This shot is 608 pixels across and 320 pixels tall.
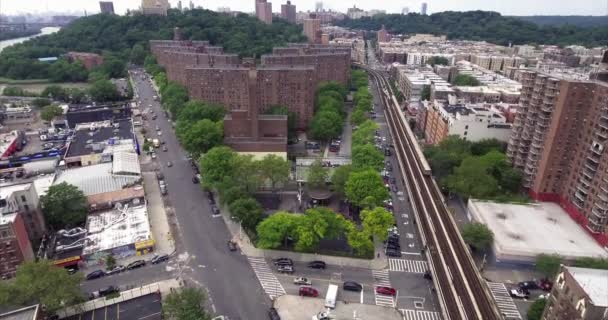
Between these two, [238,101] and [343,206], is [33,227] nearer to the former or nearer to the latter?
[343,206]

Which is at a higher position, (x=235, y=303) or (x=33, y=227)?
(x=33, y=227)

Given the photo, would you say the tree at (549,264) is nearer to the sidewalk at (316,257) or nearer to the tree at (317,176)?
the sidewalk at (316,257)

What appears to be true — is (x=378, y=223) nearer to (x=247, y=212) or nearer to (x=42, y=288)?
(x=247, y=212)

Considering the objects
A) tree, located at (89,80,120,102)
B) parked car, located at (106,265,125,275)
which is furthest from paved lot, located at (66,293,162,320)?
tree, located at (89,80,120,102)

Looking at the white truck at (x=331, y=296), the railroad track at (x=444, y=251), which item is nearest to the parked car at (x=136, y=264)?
the white truck at (x=331, y=296)

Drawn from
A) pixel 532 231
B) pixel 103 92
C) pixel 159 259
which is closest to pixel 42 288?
pixel 159 259

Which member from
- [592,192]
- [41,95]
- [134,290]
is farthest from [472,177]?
[41,95]
